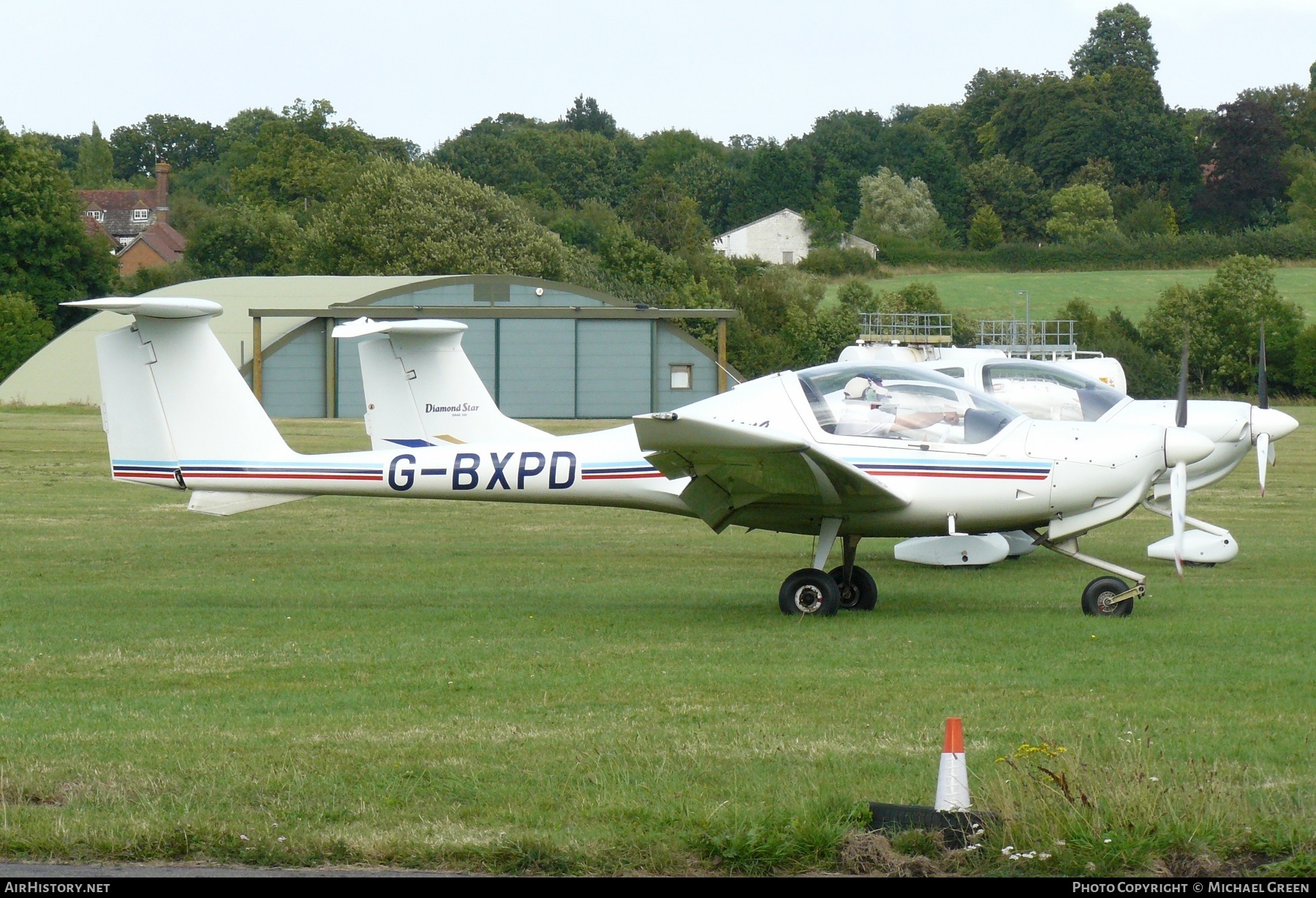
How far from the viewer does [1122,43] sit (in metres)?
137

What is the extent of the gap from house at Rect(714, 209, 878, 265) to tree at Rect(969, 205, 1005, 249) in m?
12.6

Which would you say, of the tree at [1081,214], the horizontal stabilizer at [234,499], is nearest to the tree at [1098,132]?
the tree at [1081,214]

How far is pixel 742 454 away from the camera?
34.0 feet

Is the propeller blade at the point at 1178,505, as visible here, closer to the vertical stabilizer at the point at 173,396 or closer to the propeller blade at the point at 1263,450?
the propeller blade at the point at 1263,450

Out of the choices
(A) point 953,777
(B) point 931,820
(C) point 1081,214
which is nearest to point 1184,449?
(A) point 953,777

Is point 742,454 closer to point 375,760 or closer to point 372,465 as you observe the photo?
point 372,465

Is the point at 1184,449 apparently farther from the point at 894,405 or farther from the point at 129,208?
the point at 129,208

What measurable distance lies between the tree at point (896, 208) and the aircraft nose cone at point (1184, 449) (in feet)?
293

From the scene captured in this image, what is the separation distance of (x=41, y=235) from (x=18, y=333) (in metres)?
7.55

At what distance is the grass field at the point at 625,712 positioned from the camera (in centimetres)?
496

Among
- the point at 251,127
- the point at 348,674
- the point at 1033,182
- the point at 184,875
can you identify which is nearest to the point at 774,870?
the point at 184,875

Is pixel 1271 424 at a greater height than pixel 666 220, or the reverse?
pixel 666 220

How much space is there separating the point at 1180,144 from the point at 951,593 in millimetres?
102905

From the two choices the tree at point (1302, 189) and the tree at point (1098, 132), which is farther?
the tree at point (1098, 132)
